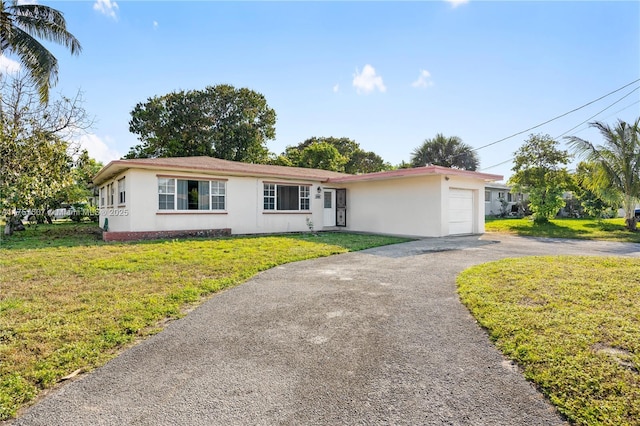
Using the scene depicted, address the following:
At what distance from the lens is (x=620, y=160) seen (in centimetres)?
1555

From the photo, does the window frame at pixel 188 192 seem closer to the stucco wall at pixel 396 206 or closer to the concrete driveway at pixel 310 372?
the stucco wall at pixel 396 206

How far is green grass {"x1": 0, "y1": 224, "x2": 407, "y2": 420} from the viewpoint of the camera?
10.1 feet

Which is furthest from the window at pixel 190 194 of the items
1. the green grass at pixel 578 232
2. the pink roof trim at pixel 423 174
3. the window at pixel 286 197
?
the green grass at pixel 578 232

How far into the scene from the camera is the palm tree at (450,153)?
28.6 m

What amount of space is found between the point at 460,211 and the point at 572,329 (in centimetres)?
Answer: 1128

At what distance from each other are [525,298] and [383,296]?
6.32ft

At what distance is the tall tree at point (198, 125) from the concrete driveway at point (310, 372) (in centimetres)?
2534

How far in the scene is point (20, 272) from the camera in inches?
254

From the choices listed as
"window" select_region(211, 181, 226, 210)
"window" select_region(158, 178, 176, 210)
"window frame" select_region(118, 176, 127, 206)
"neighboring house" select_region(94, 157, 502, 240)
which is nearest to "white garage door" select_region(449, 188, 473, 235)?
"neighboring house" select_region(94, 157, 502, 240)

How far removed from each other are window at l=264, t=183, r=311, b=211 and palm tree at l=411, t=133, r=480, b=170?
1610 centimetres

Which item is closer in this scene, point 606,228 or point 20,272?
point 20,272

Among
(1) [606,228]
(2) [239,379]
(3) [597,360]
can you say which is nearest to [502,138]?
(1) [606,228]

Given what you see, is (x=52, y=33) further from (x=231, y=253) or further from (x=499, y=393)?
(x=499, y=393)

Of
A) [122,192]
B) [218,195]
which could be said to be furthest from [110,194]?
[218,195]
